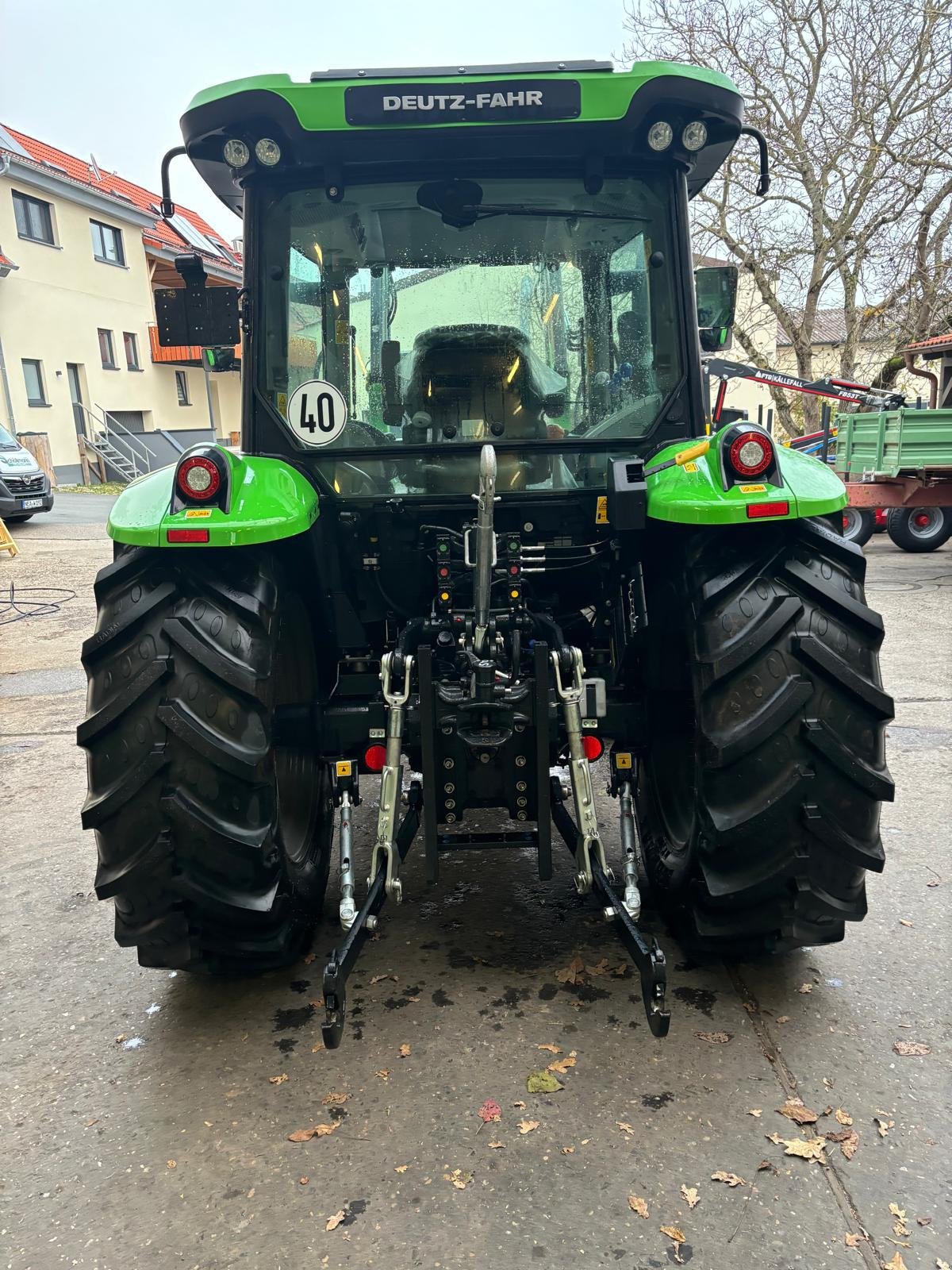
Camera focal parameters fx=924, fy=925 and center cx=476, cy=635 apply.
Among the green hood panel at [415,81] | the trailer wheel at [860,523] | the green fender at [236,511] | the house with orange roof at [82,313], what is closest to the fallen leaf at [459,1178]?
the green fender at [236,511]

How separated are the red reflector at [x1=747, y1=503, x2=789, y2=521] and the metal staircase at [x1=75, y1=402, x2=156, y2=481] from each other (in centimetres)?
2265

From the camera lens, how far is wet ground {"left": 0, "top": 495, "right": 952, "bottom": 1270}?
1.95 metres

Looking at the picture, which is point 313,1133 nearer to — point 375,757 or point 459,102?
point 375,757

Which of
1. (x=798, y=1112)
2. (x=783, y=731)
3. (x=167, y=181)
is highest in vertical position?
(x=167, y=181)

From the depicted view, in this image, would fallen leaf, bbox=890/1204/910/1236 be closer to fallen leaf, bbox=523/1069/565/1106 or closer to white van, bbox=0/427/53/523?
fallen leaf, bbox=523/1069/565/1106

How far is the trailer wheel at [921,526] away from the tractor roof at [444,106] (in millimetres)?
10944

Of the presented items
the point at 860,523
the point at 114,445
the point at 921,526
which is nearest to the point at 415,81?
the point at 860,523

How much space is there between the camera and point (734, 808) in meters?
2.46

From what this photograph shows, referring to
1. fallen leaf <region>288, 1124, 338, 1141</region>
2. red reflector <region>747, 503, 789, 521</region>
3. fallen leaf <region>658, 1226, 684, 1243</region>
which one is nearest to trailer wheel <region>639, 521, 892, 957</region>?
red reflector <region>747, 503, 789, 521</region>

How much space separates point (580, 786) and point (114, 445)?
2383cm

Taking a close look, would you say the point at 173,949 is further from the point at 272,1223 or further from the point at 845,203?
the point at 845,203

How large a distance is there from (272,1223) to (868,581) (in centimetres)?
981

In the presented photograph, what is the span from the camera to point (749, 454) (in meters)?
2.48

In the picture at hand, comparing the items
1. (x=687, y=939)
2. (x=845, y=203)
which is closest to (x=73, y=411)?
(x=845, y=203)
